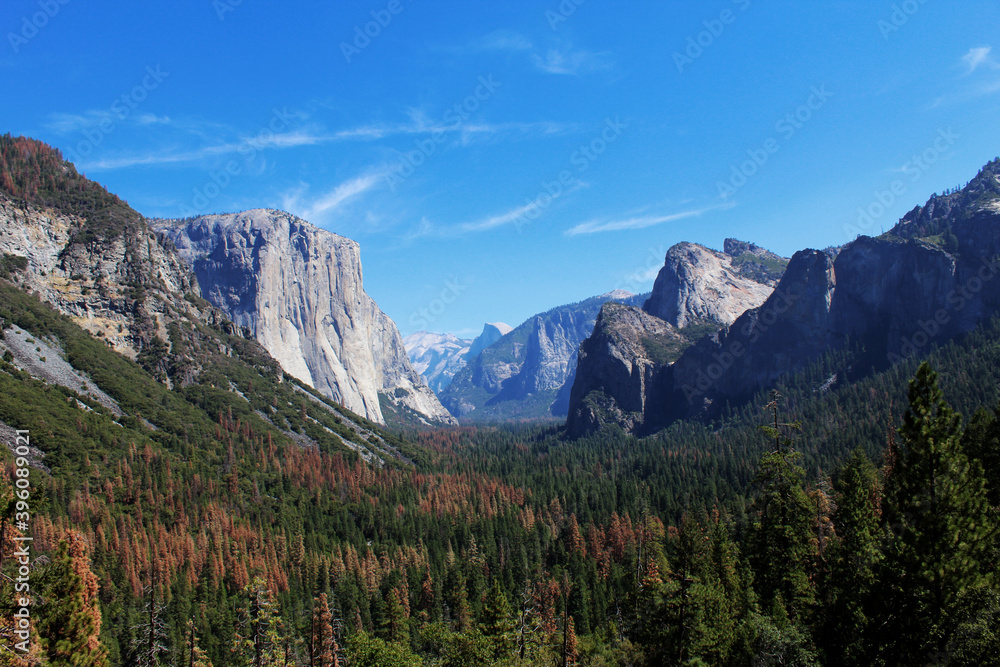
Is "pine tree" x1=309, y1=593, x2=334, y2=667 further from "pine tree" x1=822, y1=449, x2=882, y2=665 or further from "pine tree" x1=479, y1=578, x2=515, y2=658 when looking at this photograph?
"pine tree" x1=822, y1=449, x2=882, y2=665

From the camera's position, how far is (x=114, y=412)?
134 meters

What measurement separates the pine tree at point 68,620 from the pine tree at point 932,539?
3463 cm

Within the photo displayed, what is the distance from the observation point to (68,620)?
2695 centimetres

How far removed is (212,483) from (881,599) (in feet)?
410

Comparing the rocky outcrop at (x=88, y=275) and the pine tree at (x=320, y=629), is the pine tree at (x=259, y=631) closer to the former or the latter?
the pine tree at (x=320, y=629)

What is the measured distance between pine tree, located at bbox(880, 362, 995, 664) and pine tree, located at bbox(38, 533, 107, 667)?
3463 cm

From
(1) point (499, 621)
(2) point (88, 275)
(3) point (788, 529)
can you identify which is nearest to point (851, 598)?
(3) point (788, 529)

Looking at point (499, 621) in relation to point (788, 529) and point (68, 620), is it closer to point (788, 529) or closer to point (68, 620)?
point (788, 529)

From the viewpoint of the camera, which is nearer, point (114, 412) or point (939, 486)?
point (939, 486)

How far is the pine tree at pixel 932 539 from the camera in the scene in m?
19.3

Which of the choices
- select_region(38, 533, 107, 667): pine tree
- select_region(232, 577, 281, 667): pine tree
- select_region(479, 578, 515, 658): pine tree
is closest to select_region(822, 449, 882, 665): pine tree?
select_region(479, 578, 515, 658): pine tree

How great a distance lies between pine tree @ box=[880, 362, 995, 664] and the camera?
759 inches

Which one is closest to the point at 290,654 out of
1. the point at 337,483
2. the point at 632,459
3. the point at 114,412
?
the point at 337,483

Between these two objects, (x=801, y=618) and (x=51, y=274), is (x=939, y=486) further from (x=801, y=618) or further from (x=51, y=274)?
(x=51, y=274)
